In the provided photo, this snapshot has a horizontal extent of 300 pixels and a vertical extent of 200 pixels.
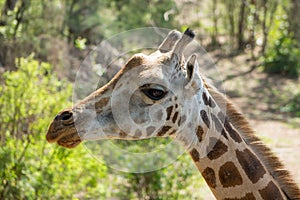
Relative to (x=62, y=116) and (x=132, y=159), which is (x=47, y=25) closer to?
(x=132, y=159)

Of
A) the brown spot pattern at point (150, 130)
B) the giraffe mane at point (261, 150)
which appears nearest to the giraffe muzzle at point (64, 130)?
the brown spot pattern at point (150, 130)

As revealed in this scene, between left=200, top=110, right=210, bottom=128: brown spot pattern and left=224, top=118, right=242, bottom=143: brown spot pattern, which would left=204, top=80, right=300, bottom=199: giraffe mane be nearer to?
left=224, top=118, right=242, bottom=143: brown spot pattern

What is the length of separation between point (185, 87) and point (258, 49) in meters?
14.9

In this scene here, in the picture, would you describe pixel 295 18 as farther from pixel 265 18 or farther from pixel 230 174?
pixel 230 174

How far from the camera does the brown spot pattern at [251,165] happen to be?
10.9ft

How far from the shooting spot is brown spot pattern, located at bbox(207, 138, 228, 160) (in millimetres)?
3338

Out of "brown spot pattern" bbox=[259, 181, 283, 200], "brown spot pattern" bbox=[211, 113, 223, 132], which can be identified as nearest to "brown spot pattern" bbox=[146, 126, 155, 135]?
"brown spot pattern" bbox=[211, 113, 223, 132]

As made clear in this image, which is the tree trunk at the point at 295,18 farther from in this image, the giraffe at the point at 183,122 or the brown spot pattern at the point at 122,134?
the brown spot pattern at the point at 122,134

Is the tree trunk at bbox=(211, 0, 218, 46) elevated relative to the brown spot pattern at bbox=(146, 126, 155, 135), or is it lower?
elevated

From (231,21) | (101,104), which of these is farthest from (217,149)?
(231,21)

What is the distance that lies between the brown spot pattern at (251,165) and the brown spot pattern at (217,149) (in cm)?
8

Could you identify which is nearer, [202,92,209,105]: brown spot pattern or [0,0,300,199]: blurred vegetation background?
[202,92,209,105]: brown spot pattern

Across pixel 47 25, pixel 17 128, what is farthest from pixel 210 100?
pixel 47 25

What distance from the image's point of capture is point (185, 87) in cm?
325
